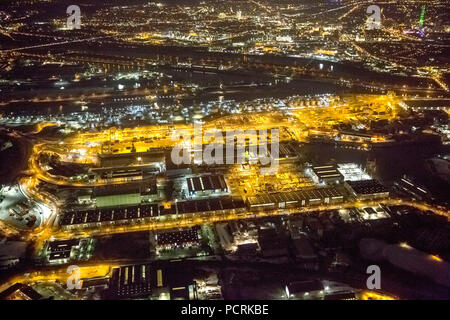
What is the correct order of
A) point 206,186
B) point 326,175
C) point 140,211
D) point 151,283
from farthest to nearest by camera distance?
1. point 326,175
2. point 206,186
3. point 140,211
4. point 151,283

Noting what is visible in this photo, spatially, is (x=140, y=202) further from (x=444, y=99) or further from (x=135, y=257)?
(x=444, y=99)

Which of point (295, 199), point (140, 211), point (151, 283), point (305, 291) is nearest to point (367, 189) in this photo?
point (295, 199)

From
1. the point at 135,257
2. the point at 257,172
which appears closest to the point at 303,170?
the point at 257,172

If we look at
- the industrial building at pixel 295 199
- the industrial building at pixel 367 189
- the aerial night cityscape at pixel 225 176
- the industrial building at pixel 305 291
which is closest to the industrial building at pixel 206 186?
the aerial night cityscape at pixel 225 176

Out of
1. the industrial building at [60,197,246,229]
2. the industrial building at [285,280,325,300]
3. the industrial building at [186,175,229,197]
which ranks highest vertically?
the industrial building at [186,175,229,197]

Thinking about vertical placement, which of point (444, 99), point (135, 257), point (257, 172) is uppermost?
point (444, 99)

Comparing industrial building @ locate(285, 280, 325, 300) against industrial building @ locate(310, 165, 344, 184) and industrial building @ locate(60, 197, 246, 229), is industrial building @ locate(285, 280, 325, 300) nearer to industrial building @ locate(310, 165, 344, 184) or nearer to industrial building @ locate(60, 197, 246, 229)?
industrial building @ locate(60, 197, 246, 229)

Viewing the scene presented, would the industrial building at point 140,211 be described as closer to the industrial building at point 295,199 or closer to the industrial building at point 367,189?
the industrial building at point 295,199

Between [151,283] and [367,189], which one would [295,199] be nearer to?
[367,189]

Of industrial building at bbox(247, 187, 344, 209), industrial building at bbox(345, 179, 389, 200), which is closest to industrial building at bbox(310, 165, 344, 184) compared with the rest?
industrial building at bbox(345, 179, 389, 200)
